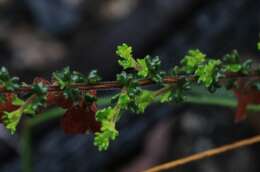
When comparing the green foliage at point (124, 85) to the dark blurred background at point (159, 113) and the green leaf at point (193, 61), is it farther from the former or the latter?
the dark blurred background at point (159, 113)

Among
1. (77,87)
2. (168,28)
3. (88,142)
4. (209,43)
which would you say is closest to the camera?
(77,87)

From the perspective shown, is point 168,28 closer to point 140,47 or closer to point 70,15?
point 140,47

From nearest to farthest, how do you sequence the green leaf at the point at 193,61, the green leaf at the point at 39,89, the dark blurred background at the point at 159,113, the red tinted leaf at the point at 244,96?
the green leaf at the point at 39,89, the green leaf at the point at 193,61, the red tinted leaf at the point at 244,96, the dark blurred background at the point at 159,113

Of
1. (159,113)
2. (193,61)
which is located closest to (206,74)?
(193,61)

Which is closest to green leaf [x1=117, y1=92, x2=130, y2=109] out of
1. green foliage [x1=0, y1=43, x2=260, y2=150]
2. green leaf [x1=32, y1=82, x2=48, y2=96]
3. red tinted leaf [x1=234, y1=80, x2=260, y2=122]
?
green foliage [x1=0, y1=43, x2=260, y2=150]

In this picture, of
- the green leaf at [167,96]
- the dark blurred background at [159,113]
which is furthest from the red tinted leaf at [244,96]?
the dark blurred background at [159,113]

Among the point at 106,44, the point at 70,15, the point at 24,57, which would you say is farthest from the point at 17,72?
the point at 70,15
